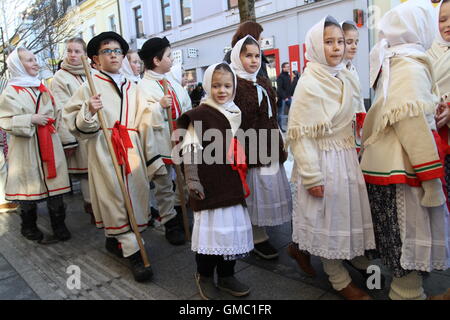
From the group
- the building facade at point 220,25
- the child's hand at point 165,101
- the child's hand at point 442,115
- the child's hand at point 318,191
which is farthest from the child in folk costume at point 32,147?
the building facade at point 220,25

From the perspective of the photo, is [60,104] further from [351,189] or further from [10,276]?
[351,189]

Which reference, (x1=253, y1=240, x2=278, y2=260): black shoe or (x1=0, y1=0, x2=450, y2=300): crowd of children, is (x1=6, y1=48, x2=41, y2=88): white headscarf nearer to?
(x1=0, y1=0, x2=450, y2=300): crowd of children

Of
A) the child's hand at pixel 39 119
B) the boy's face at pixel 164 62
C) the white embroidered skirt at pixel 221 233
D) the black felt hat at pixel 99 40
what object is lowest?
the white embroidered skirt at pixel 221 233

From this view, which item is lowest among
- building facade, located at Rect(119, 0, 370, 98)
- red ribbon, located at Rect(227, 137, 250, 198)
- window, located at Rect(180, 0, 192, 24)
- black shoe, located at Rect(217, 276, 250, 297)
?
black shoe, located at Rect(217, 276, 250, 297)

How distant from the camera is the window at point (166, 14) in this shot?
794 inches

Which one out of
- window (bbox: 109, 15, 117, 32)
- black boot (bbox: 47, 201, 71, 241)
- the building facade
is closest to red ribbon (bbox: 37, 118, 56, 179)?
black boot (bbox: 47, 201, 71, 241)

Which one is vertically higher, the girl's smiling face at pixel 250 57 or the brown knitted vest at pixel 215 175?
the girl's smiling face at pixel 250 57

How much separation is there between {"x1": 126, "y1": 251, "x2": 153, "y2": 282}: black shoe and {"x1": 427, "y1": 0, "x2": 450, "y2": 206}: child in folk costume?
2336 mm

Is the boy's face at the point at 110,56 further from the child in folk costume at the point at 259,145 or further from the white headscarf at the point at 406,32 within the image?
the white headscarf at the point at 406,32

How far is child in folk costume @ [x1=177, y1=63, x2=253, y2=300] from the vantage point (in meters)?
2.55

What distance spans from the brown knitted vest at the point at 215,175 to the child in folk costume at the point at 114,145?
0.86m

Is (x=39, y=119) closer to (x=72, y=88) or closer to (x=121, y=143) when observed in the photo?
(x=72, y=88)

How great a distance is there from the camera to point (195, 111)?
2596 millimetres

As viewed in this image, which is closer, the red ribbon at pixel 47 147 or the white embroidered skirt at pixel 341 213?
the white embroidered skirt at pixel 341 213
